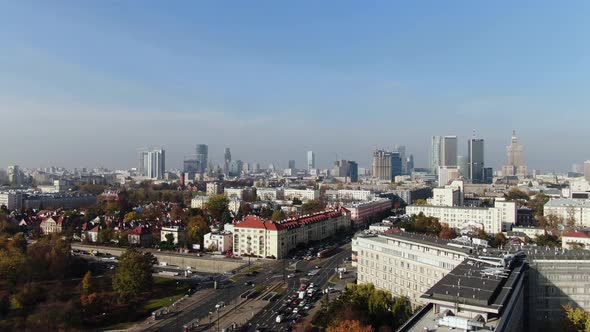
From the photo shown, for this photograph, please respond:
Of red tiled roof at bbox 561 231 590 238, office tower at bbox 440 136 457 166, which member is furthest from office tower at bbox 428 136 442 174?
red tiled roof at bbox 561 231 590 238

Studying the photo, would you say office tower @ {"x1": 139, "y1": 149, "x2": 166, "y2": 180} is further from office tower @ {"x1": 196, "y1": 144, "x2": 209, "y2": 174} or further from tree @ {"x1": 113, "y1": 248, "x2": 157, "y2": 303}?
tree @ {"x1": 113, "y1": 248, "x2": 157, "y2": 303}

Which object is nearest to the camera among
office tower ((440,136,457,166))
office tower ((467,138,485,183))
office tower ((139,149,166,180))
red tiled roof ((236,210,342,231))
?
red tiled roof ((236,210,342,231))

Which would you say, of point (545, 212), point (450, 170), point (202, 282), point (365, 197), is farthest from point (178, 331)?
point (450, 170)

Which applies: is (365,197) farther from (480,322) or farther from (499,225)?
(480,322)

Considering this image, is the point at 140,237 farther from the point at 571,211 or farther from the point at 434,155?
the point at 434,155

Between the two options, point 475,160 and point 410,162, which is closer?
point 475,160

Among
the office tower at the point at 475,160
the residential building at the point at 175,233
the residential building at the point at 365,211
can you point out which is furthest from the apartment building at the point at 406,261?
the office tower at the point at 475,160

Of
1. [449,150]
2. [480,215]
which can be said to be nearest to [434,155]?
[449,150]

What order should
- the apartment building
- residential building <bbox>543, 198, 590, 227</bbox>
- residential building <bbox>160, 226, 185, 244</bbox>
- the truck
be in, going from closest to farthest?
the apartment building, the truck, residential building <bbox>160, 226, 185, 244</bbox>, residential building <bbox>543, 198, 590, 227</bbox>
